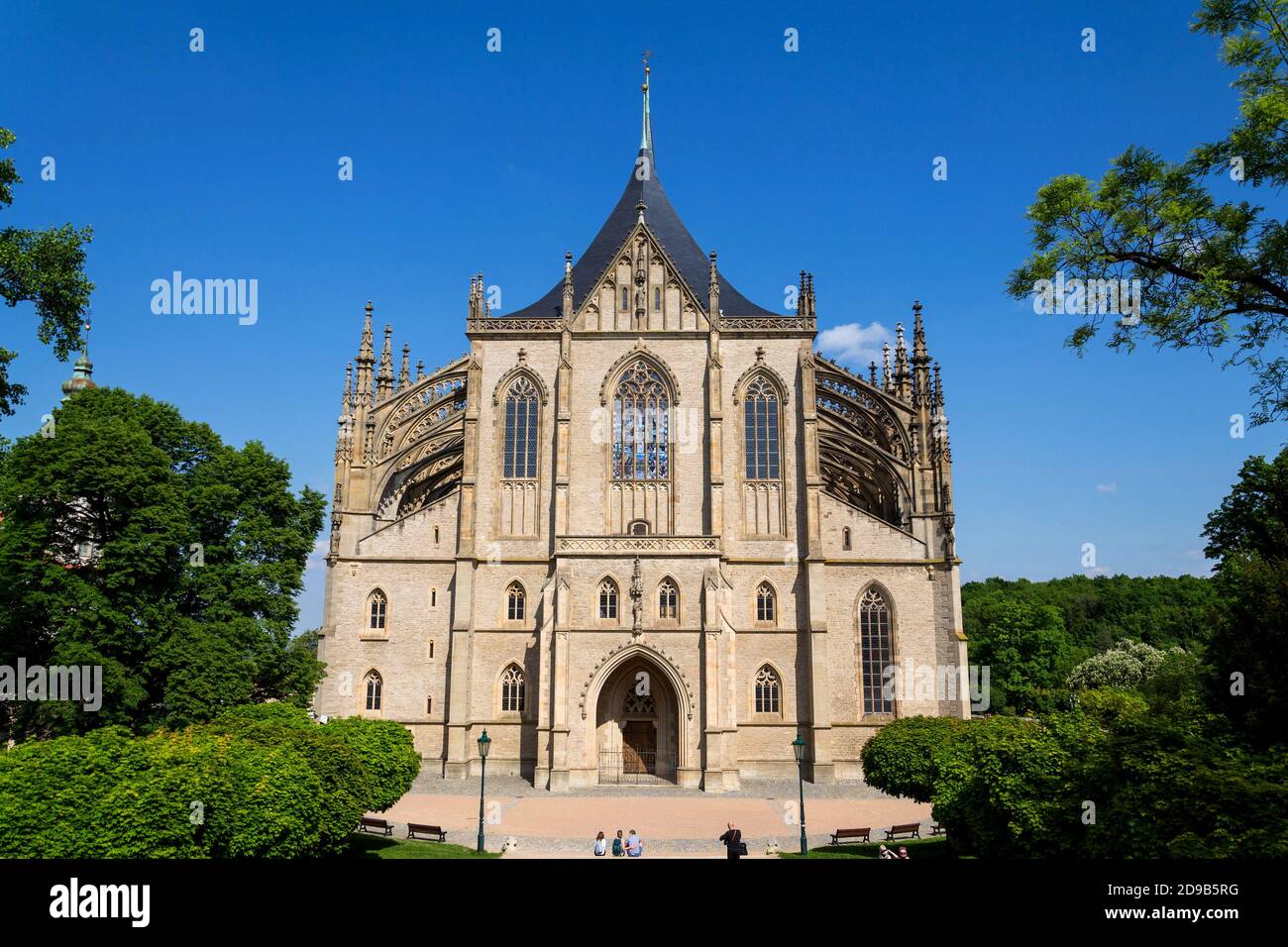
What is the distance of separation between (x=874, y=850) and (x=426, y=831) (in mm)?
13500

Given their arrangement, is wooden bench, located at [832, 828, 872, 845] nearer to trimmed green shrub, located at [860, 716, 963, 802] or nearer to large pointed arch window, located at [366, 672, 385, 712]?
trimmed green shrub, located at [860, 716, 963, 802]

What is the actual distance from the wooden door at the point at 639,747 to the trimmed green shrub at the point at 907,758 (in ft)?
44.6

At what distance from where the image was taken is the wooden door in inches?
1542

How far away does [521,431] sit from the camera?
143 ft

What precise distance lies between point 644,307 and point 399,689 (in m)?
22.4

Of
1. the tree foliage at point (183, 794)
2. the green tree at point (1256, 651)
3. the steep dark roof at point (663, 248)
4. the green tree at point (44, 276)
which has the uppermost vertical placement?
the steep dark roof at point (663, 248)

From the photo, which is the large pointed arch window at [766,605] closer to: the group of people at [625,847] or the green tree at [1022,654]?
the group of people at [625,847]

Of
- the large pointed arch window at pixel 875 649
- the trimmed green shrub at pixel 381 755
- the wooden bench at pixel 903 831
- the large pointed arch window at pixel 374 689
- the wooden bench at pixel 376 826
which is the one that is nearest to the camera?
the trimmed green shrub at pixel 381 755

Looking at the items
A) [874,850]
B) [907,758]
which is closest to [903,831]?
[874,850]

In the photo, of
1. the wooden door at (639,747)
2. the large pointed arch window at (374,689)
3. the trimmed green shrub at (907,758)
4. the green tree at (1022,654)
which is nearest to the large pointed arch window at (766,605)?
the wooden door at (639,747)

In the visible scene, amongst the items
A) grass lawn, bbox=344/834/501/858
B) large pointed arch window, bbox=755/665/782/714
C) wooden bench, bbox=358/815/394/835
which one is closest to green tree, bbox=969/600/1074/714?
large pointed arch window, bbox=755/665/782/714

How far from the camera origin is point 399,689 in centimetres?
4056

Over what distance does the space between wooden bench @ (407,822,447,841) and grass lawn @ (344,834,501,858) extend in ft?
0.81

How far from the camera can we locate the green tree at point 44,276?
1697cm
